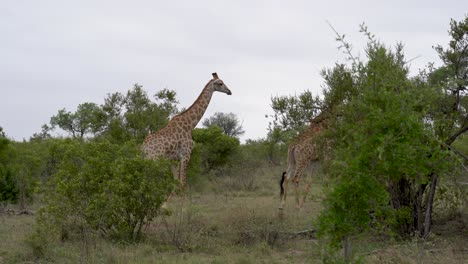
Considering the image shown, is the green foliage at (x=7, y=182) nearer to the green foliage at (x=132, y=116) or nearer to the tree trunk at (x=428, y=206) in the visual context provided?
the green foliage at (x=132, y=116)

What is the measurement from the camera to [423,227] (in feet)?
26.9

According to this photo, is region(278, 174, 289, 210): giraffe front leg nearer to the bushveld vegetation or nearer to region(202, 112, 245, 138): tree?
the bushveld vegetation

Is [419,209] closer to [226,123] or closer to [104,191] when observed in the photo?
[104,191]

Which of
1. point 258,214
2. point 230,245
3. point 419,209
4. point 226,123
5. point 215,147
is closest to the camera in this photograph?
point 419,209

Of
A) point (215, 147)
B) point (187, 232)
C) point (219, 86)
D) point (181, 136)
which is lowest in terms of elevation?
point (187, 232)

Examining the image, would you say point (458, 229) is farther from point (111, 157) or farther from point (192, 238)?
point (111, 157)

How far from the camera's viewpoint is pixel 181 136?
467 inches

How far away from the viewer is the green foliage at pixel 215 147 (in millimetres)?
22312

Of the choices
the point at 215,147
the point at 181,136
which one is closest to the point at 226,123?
the point at 215,147

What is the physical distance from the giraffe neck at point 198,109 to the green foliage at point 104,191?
3700 mm

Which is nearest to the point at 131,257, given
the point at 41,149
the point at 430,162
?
the point at 430,162

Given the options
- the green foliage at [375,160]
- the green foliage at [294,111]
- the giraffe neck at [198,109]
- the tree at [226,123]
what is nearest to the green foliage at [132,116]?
the giraffe neck at [198,109]

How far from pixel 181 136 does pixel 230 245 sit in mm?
4049

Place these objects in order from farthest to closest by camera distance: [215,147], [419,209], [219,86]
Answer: [215,147]
[219,86]
[419,209]
